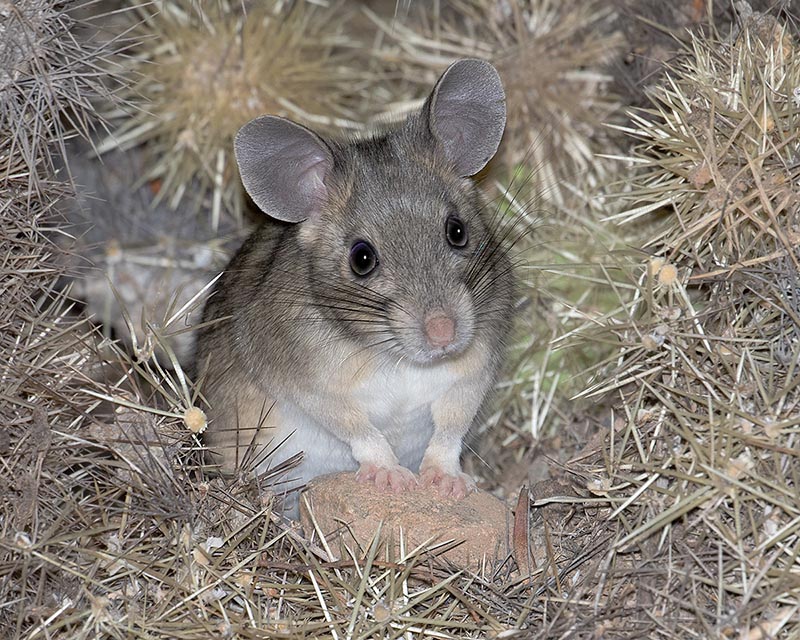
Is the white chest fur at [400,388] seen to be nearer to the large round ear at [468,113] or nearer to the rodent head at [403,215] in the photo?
the rodent head at [403,215]

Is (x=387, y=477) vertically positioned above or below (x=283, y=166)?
below

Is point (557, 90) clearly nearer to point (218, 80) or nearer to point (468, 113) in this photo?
point (468, 113)

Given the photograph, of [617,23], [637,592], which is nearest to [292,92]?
[617,23]

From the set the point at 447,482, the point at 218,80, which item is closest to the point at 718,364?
the point at 447,482

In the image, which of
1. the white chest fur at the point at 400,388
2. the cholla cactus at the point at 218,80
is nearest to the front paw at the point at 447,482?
the white chest fur at the point at 400,388

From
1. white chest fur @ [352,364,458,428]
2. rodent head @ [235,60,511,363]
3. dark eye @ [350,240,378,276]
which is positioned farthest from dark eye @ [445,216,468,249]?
white chest fur @ [352,364,458,428]

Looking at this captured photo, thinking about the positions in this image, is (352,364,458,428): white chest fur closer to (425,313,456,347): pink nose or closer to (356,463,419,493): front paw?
(356,463,419,493): front paw

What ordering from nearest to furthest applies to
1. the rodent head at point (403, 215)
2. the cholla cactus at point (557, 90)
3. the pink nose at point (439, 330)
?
1. the pink nose at point (439, 330)
2. the rodent head at point (403, 215)
3. the cholla cactus at point (557, 90)

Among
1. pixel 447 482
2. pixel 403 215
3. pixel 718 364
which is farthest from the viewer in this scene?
pixel 447 482
